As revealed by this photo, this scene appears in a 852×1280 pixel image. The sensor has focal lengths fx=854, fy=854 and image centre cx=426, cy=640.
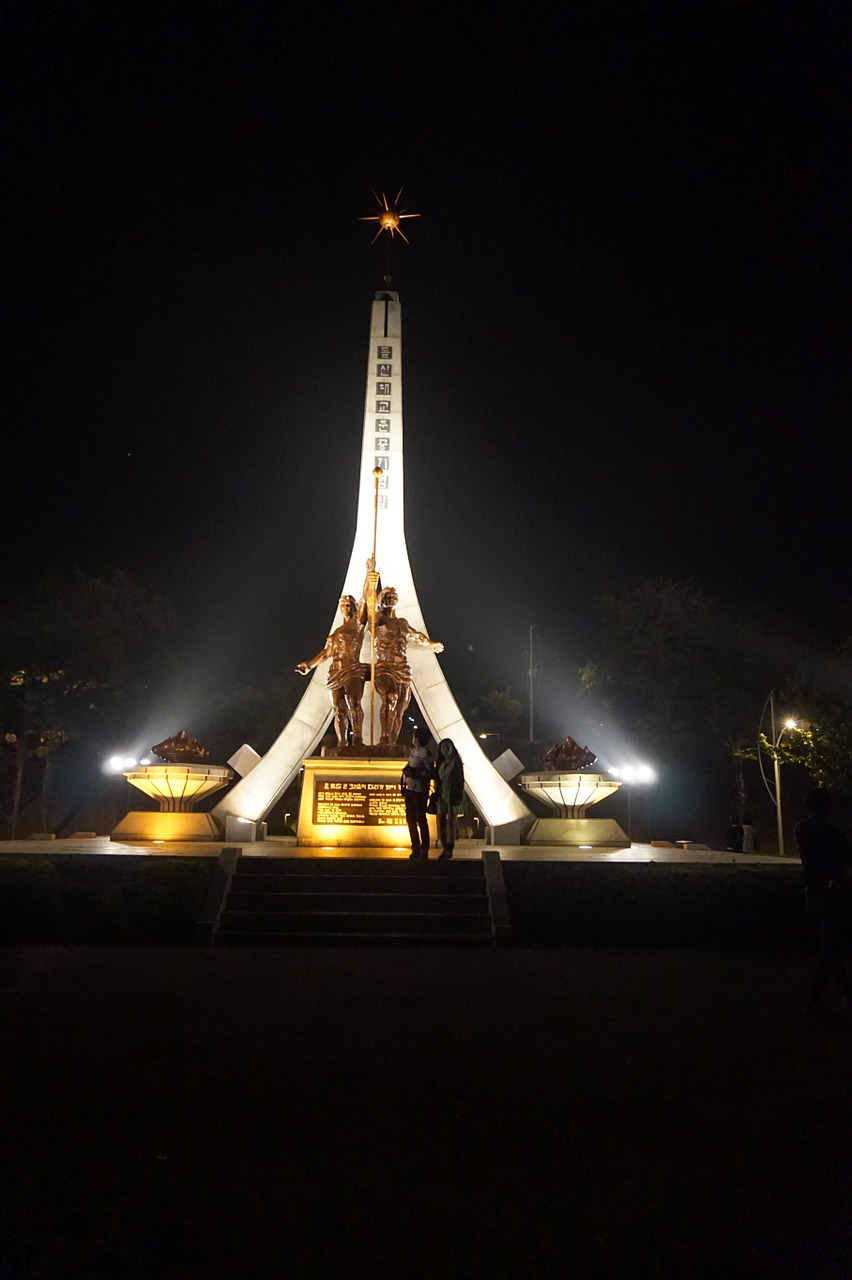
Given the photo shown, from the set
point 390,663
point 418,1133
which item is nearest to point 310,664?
point 390,663

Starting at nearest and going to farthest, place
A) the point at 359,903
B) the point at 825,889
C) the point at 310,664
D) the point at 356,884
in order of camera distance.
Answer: the point at 825,889, the point at 359,903, the point at 356,884, the point at 310,664

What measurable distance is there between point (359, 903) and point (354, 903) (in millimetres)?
49

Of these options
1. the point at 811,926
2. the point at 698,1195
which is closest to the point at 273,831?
the point at 811,926

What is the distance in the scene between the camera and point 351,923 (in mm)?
7535

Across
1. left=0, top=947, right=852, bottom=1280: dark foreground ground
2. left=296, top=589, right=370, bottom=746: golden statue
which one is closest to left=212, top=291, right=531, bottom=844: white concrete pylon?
left=296, top=589, right=370, bottom=746: golden statue

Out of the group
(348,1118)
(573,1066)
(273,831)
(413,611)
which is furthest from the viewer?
(273,831)

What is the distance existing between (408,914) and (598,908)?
1683mm

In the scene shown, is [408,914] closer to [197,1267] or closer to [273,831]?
[197,1267]

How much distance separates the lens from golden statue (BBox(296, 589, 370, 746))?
42.7ft

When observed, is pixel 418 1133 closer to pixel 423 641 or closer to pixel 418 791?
pixel 418 791

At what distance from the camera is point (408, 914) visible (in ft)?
Answer: 25.2

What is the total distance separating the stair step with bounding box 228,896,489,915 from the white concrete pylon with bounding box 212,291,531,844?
5137mm

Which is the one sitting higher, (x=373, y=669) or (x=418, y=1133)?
(x=373, y=669)

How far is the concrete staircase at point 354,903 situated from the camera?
7277mm
